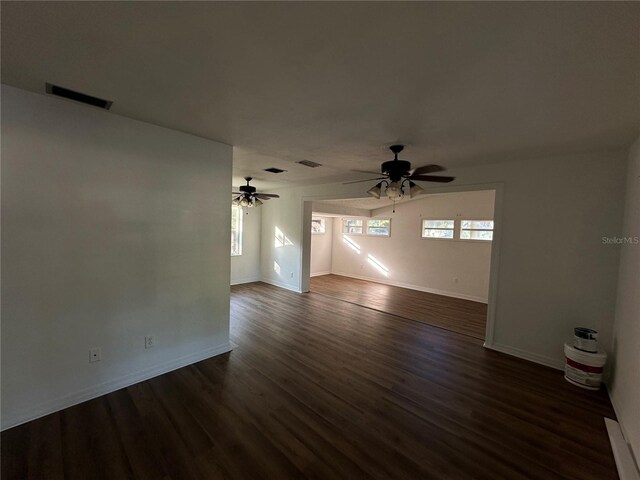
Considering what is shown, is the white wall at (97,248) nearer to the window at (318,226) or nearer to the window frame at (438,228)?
the window frame at (438,228)

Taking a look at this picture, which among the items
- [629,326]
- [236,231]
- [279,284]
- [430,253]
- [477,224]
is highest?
[477,224]

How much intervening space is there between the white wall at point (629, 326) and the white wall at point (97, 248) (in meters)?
3.84

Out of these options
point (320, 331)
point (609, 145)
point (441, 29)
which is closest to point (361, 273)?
point (320, 331)

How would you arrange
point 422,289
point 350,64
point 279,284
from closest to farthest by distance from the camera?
point 350,64 → point 279,284 → point 422,289

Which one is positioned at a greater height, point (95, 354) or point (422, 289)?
point (95, 354)

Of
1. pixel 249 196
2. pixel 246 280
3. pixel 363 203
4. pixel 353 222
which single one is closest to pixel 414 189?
pixel 249 196

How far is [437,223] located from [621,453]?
18.0 feet

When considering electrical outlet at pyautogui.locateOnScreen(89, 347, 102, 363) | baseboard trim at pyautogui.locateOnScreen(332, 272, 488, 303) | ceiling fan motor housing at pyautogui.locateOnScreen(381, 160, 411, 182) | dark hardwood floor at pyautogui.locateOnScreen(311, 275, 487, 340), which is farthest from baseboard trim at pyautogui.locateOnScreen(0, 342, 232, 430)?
baseboard trim at pyautogui.locateOnScreen(332, 272, 488, 303)

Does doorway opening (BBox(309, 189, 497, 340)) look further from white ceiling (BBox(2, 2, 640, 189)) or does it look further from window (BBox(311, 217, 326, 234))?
white ceiling (BBox(2, 2, 640, 189))

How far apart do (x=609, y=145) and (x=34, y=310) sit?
536cm

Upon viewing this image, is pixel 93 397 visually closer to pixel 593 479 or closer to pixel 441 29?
pixel 441 29

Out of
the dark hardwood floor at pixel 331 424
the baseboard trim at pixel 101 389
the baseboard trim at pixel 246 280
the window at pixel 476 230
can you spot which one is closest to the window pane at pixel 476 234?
the window at pixel 476 230

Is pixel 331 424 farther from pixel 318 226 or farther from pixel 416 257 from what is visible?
pixel 318 226

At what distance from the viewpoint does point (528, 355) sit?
3.34 meters
